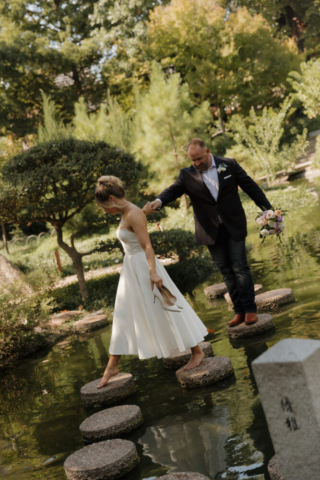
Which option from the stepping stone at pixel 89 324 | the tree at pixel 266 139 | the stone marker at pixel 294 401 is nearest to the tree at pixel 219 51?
the tree at pixel 266 139

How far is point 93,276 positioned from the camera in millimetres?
12875

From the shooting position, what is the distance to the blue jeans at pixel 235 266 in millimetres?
4707

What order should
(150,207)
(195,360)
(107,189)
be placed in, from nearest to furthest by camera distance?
1. (107,189)
2. (195,360)
3. (150,207)

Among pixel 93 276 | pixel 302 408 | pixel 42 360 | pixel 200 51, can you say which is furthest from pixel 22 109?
pixel 302 408

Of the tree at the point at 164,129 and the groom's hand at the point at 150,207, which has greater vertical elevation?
the tree at the point at 164,129

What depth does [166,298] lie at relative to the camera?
3887 mm

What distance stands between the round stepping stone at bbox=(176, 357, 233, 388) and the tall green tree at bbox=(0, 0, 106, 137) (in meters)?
23.0

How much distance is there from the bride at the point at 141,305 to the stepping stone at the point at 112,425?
0.53 metres

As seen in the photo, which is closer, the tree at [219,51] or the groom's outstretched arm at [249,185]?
the groom's outstretched arm at [249,185]

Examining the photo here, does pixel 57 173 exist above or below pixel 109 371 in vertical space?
above

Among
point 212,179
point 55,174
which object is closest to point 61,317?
point 55,174

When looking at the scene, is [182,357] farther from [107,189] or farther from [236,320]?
[107,189]

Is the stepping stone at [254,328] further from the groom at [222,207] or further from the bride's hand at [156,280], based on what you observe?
the bride's hand at [156,280]

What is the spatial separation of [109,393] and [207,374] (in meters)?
0.90
